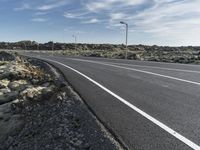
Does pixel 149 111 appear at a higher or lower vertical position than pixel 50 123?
higher

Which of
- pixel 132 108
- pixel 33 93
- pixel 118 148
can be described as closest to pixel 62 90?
pixel 33 93

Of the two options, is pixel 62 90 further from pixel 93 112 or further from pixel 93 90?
pixel 93 112

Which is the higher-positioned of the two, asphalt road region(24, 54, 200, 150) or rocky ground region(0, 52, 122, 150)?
asphalt road region(24, 54, 200, 150)

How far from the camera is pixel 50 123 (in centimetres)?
930

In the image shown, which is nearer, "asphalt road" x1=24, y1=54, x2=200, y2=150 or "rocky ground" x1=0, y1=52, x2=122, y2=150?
"asphalt road" x1=24, y1=54, x2=200, y2=150

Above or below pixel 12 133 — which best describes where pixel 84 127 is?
above

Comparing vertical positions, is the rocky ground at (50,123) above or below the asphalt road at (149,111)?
below

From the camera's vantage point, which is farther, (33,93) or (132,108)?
(33,93)

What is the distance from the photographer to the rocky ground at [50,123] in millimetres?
7316

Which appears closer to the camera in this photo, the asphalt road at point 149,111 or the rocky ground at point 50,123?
the asphalt road at point 149,111

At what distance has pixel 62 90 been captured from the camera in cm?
1280

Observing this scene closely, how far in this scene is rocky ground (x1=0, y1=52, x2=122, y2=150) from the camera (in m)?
7.32

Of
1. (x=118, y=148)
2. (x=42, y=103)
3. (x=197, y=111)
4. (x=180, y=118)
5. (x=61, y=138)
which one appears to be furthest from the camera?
(x=42, y=103)

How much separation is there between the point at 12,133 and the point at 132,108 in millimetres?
3409
